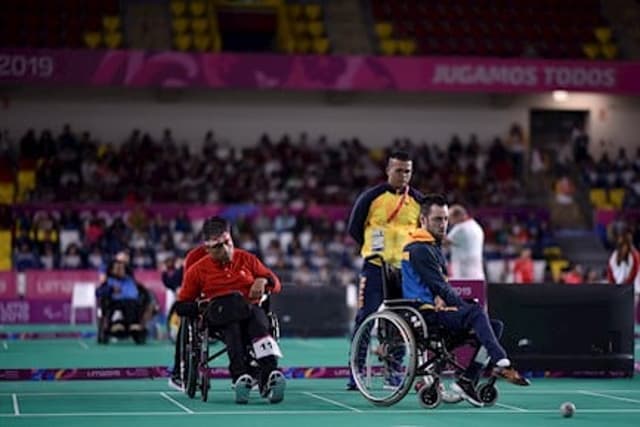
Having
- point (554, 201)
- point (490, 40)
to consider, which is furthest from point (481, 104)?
point (554, 201)

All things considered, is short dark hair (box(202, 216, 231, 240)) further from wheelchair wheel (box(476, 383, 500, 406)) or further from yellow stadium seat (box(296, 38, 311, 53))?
yellow stadium seat (box(296, 38, 311, 53))

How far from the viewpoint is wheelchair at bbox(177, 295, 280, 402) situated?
1336cm

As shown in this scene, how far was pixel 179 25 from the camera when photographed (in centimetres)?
4075

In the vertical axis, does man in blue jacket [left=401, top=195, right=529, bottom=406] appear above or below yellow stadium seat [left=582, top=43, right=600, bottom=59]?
below

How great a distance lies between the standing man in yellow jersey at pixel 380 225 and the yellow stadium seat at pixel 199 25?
26.7 m

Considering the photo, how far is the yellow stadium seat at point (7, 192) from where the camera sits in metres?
36.5

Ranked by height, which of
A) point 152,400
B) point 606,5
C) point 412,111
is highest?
point 606,5

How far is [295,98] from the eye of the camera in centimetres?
4222

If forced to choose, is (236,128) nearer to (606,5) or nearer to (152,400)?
(606,5)

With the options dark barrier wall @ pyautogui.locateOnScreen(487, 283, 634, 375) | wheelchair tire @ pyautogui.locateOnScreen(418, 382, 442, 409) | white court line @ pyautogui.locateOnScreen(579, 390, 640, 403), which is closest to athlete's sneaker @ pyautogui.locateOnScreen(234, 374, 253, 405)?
wheelchair tire @ pyautogui.locateOnScreen(418, 382, 442, 409)

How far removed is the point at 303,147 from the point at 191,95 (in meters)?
3.27

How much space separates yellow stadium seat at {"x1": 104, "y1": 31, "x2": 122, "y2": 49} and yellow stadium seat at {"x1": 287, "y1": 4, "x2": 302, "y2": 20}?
4.92 metres

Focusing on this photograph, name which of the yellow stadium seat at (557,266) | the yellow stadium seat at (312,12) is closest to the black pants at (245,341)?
the yellow stadium seat at (557,266)

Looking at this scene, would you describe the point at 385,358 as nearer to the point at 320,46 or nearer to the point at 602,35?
the point at 320,46
